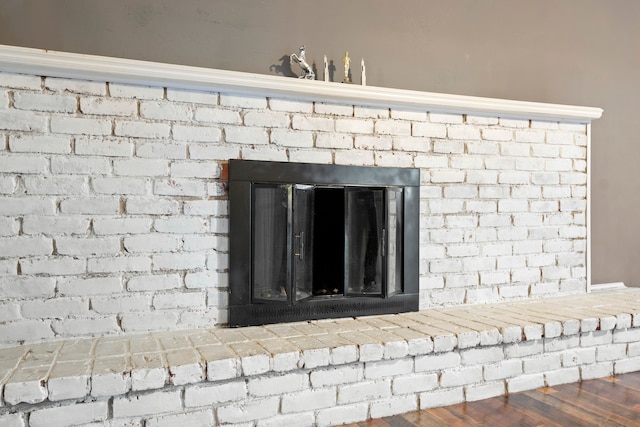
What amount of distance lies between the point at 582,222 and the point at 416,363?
163 centimetres

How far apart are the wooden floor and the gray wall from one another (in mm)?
1214

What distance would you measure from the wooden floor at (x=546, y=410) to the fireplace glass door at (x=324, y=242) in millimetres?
636

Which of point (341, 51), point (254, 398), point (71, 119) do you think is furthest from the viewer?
point (341, 51)

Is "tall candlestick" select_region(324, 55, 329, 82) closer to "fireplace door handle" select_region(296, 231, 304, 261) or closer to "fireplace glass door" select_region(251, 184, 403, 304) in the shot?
"fireplace glass door" select_region(251, 184, 403, 304)

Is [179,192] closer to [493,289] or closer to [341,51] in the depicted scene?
[341,51]

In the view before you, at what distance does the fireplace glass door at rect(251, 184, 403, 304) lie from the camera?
2271 millimetres

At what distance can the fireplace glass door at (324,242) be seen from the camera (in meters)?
2.27

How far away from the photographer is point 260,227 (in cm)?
226

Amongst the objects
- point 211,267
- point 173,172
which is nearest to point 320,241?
point 211,267

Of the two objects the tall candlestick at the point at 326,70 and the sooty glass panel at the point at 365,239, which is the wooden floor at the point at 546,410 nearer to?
the sooty glass panel at the point at 365,239

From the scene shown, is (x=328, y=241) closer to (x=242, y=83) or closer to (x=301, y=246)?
(x=301, y=246)

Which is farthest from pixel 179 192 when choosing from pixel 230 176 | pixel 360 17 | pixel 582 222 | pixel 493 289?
pixel 582 222

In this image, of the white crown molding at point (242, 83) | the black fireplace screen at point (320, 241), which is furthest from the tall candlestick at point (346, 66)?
the black fireplace screen at point (320, 241)

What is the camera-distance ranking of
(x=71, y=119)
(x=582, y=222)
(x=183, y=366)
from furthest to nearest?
1. (x=582, y=222)
2. (x=71, y=119)
3. (x=183, y=366)
